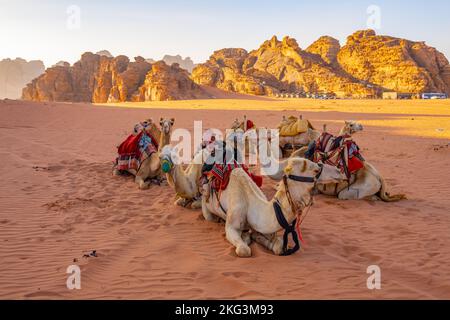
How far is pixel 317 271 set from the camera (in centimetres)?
420

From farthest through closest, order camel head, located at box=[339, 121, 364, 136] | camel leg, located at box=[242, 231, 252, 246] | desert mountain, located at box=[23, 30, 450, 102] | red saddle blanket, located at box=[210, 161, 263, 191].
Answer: desert mountain, located at box=[23, 30, 450, 102], camel head, located at box=[339, 121, 364, 136], red saddle blanket, located at box=[210, 161, 263, 191], camel leg, located at box=[242, 231, 252, 246]

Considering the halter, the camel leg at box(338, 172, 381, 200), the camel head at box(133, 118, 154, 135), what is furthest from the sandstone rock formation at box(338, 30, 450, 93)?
the halter

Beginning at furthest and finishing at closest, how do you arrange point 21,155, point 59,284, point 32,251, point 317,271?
point 21,155
point 32,251
point 317,271
point 59,284

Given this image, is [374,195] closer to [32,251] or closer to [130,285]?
[130,285]

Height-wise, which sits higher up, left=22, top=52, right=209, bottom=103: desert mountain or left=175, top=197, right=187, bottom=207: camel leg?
left=22, top=52, right=209, bottom=103: desert mountain

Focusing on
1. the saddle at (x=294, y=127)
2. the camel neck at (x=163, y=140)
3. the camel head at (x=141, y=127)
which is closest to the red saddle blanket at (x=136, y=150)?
the camel head at (x=141, y=127)

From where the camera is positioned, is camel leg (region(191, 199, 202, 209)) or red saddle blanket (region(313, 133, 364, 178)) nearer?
camel leg (region(191, 199, 202, 209))

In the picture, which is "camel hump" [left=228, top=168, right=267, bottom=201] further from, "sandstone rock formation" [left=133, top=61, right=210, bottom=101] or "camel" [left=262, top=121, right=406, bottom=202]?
"sandstone rock formation" [left=133, top=61, right=210, bottom=101]

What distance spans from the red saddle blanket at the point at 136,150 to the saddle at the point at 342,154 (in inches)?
139

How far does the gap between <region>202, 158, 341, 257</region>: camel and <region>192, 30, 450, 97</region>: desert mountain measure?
57259 millimetres

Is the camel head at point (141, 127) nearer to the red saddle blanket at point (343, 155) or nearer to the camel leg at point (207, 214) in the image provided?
the camel leg at point (207, 214)

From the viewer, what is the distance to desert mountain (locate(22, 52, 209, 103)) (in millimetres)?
51125
